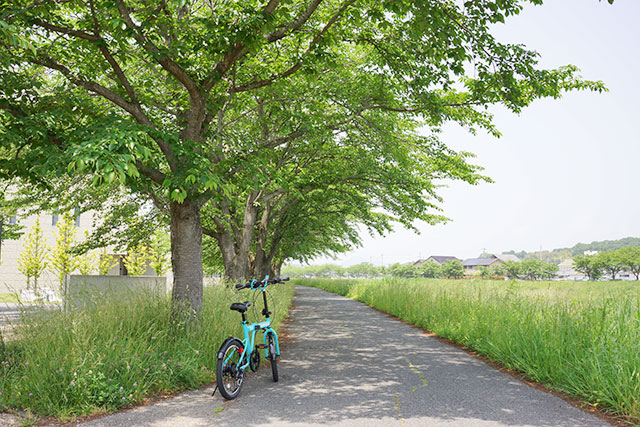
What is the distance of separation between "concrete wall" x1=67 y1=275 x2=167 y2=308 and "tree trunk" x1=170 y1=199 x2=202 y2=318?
97 centimetres

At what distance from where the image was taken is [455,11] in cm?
753

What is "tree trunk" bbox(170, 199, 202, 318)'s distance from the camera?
7652 mm

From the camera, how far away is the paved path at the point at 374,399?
4637mm

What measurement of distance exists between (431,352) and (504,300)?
2175 mm

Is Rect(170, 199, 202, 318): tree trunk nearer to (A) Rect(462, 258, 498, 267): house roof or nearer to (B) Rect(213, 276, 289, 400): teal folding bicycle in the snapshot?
(B) Rect(213, 276, 289, 400): teal folding bicycle

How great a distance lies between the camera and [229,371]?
544 centimetres

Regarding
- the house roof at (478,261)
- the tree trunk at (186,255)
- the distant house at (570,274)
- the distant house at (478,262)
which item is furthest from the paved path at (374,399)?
the house roof at (478,261)

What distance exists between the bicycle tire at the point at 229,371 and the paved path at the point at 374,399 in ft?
0.50

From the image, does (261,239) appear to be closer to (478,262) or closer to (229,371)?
(229,371)

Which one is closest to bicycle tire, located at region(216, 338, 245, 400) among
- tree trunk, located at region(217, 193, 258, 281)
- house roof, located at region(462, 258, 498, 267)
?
tree trunk, located at region(217, 193, 258, 281)

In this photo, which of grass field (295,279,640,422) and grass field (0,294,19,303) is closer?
grass field (295,279,640,422)

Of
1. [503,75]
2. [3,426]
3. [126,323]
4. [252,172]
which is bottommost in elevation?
[3,426]

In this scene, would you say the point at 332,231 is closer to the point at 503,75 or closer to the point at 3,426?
the point at 503,75

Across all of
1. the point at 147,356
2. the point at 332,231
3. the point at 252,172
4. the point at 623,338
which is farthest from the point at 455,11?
the point at 332,231
